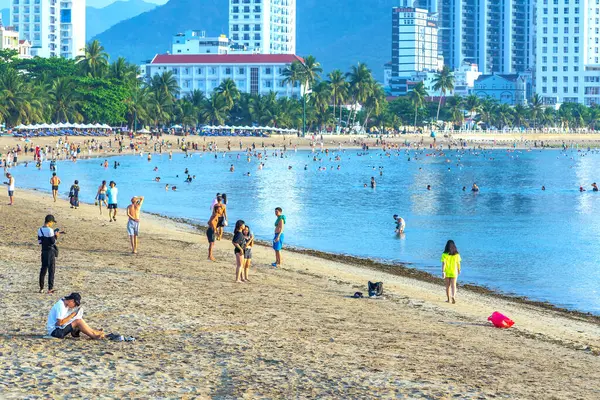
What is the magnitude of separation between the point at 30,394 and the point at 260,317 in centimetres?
620

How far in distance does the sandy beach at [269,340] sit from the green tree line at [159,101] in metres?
93.8

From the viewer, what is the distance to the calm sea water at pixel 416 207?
108 feet

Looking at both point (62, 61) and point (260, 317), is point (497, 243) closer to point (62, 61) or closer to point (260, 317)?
point (260, 317)

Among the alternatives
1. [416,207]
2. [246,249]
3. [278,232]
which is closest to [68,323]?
[246,249]

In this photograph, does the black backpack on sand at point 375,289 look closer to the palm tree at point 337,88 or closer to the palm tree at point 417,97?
the palm tree at point 337,88

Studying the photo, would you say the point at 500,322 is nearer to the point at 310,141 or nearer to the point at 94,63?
the point at 94,63

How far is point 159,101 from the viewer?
5620 inches

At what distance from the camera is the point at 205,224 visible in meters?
42.0

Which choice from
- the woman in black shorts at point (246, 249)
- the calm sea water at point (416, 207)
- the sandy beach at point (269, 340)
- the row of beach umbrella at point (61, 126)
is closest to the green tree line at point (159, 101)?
the row of beach umbrella at point (61, 126)

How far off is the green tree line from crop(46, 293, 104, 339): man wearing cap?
3938 inches

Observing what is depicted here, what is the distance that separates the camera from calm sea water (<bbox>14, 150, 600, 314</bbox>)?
32.8 meters

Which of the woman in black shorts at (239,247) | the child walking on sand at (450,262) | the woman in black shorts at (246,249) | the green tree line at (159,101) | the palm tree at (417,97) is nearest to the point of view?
the child walking on sand at (450,262)

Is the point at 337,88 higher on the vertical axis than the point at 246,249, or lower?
higher

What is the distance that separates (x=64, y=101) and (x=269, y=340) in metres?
113
